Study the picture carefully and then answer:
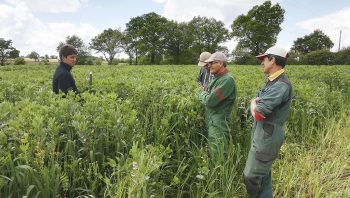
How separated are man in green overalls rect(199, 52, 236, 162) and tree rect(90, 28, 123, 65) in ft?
286

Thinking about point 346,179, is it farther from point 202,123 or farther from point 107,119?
point 107,119

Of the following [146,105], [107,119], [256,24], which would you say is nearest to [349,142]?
[146,105]

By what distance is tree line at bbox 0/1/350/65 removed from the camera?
69000mm

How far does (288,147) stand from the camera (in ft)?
20.8

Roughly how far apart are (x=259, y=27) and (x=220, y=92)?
67173 millimetres

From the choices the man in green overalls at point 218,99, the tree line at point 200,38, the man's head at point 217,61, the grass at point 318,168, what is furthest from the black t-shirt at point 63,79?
the tree line at point 200,38

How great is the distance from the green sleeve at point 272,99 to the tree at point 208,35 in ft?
237

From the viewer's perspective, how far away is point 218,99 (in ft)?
16.4

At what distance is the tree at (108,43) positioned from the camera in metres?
90.8

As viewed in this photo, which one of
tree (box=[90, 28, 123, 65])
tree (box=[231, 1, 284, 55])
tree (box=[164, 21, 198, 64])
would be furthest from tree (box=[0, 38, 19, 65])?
tree (box=[231, 1, 284, 55])

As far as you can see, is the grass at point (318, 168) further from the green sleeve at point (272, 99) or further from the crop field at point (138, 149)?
the green sleeve at point (272, 99)

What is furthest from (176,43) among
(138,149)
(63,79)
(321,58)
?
(138,149)

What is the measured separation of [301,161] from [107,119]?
11.5ft

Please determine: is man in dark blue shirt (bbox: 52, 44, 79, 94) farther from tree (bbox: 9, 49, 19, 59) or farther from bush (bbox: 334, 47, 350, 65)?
tree (bbox: 9, 49, 19, 59)
